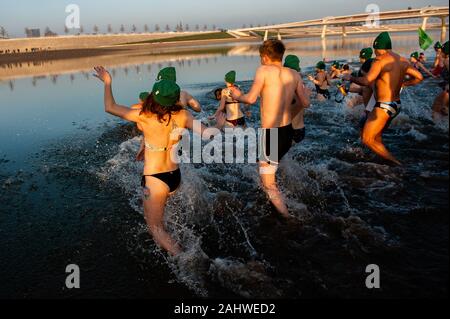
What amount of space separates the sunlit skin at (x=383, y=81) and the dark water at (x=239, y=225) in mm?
777

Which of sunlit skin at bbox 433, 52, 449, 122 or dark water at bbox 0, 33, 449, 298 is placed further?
sunlit skin at bbox 433, 52, 449, 122

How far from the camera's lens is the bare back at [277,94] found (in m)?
4.58

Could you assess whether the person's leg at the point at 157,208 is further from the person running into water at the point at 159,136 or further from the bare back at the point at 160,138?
the bare back at the point at 160,138

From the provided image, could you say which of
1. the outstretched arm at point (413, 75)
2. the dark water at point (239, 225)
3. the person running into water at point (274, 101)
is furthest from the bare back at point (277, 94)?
the outstretched arm at point (413, 75)

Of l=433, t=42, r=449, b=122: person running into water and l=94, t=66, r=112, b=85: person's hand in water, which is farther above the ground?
l=94, t=66, r=112, b=85: person's hand in water

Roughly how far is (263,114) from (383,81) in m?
2.49

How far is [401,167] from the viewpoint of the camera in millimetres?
6367

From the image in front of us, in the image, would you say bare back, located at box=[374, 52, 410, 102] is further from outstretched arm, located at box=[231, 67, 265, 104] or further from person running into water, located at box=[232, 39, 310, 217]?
outstretched arm, located at box=[231, 67, 265, 104]

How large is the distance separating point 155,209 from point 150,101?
4.25 feet

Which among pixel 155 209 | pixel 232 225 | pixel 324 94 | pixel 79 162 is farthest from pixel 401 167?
pixel 79 162

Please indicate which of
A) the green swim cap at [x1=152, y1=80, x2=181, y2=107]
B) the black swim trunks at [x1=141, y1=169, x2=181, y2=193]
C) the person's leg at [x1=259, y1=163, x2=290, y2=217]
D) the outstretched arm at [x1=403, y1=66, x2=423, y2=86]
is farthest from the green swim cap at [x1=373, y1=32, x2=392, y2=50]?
the black swim trunks at [x1=141, y1=169, x2=181, y2=193]

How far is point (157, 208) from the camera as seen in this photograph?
396 centimetres

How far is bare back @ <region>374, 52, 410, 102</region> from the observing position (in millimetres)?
5504
